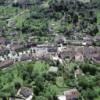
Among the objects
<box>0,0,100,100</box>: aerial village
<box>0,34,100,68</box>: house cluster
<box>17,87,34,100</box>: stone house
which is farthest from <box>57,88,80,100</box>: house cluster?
<box>0,34,100,68</box>: house cluster

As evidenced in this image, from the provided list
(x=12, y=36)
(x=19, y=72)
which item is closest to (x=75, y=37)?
(x=12, y=36)

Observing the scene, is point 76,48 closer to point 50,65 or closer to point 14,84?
point 50,65

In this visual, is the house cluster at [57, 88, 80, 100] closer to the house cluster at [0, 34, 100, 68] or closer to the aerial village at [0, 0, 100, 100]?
the aerial village at [0, 0, 100, 100]

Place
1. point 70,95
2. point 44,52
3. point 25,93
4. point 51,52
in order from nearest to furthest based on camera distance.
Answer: point 70,95, point 25,93, point 44,52, point 51,52

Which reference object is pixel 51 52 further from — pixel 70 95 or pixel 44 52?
pixel 70 95

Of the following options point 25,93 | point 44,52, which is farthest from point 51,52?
point 25,93

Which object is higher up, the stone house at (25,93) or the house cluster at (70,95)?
the stone house at (25,93)


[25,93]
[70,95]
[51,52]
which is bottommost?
[51,52]

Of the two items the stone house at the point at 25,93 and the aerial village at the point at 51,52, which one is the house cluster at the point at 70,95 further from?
the stone house at the point at 25,93

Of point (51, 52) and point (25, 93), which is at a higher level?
point (25, 93)

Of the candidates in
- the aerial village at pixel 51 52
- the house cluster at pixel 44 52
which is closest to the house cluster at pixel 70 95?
the aerial village at pixel 51 52
